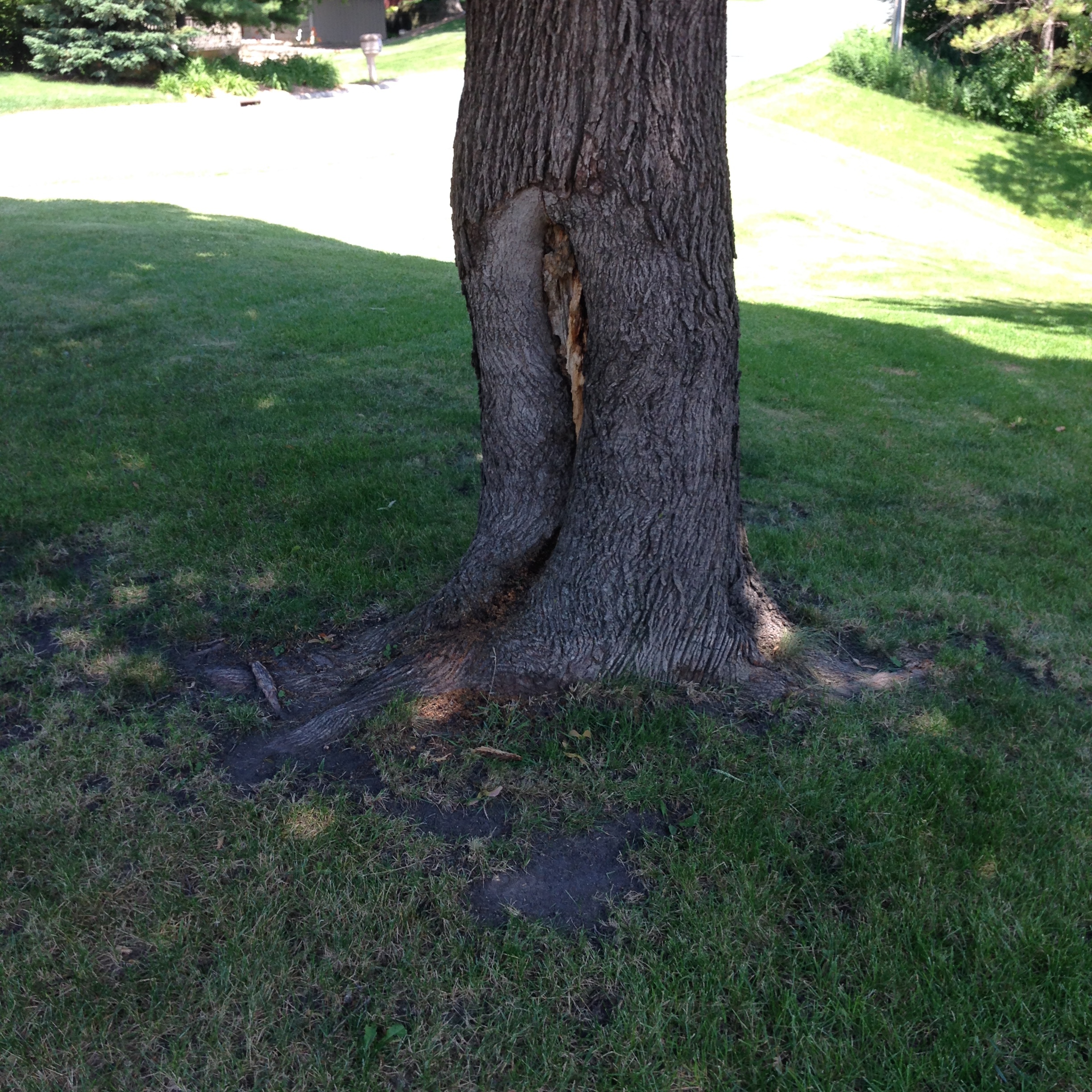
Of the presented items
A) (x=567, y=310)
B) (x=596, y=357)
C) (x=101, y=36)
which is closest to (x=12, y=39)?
(x=101, y=36)

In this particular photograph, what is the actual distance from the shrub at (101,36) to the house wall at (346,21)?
672 inches

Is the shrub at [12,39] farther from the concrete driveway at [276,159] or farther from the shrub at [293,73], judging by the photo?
the shrub at [293,73]

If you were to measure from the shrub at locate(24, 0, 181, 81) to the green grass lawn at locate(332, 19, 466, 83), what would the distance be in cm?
645

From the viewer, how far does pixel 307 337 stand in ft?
27.6

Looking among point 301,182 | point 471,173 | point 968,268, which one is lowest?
point 968,268

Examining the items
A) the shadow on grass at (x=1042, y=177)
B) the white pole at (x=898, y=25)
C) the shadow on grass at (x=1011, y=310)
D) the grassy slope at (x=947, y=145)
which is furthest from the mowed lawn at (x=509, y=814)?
the white pole at (x=898, y=25)

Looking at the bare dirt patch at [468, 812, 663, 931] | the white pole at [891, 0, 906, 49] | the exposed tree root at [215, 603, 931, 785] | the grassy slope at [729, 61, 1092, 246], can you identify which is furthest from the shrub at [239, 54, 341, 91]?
the bare dirt patch at [468, 812, 663, 931]

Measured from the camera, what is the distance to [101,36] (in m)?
25.5

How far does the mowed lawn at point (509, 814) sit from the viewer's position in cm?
246

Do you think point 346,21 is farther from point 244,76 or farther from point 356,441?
point 356,441

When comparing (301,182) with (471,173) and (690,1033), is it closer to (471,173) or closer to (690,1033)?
(471,173)

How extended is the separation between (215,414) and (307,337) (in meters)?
1.96

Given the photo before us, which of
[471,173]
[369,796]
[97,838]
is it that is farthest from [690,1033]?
[471,173]

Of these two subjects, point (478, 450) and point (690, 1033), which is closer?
point (690, 1033)
